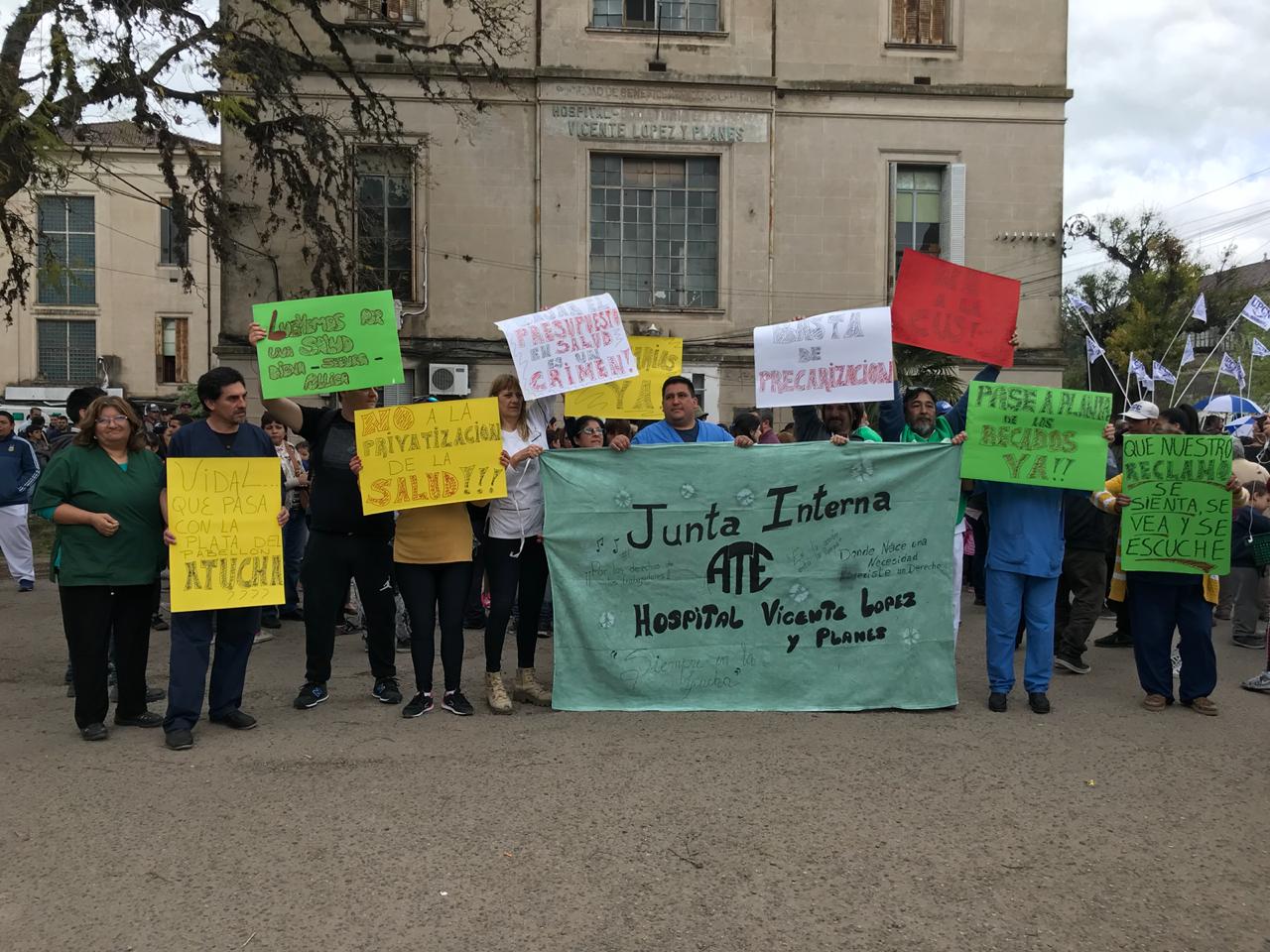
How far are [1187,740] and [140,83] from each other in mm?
12787

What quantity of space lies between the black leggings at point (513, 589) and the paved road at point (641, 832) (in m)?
0.43

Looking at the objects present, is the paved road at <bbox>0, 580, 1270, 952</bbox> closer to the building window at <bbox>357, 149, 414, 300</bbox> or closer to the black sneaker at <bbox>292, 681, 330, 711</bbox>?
the black sneaker at <bbox>292, 681, 330, 711</bbox>

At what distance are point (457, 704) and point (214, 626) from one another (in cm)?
142

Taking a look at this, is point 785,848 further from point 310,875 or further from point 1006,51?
point 1006,51

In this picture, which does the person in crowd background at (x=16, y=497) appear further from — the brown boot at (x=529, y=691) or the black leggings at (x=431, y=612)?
the brown boot at (x=529, y=691)

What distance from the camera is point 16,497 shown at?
1163cm

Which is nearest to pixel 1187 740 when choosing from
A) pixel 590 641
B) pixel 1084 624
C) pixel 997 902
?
pixel 1084 624

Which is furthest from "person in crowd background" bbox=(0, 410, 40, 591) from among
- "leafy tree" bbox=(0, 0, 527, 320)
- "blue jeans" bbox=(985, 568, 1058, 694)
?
"blue jeans" bbox=(985, 568, 1058, 694)

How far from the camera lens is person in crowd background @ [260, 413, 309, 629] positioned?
30.7 feet

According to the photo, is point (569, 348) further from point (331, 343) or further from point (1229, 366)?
point (1229, 366)

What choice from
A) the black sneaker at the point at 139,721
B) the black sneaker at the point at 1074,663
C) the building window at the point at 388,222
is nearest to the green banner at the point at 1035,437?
the black sneaker at the point at 1074,663

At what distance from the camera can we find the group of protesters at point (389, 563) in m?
5.74

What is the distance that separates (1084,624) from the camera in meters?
7.88

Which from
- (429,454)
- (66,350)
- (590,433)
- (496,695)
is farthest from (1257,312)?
(66,350)
